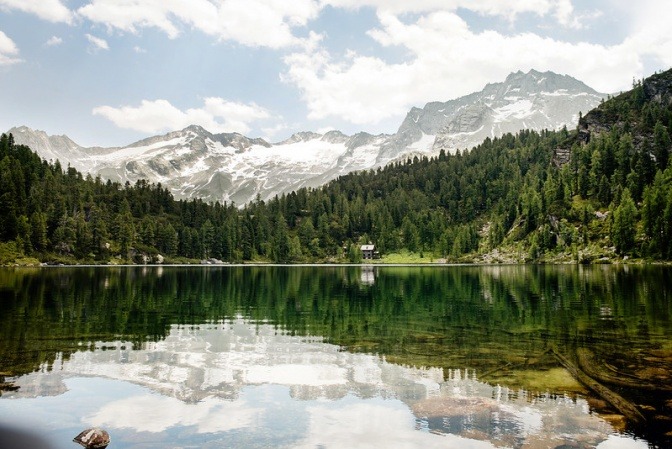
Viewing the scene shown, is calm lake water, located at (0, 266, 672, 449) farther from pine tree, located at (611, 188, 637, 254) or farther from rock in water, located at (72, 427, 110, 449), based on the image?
pine tree, located at (611, 188, 637, 254)

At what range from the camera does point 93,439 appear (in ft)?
56.1

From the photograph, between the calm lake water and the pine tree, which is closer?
the calm lake water

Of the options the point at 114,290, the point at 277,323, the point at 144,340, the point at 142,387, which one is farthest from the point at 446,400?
the point at 114,290

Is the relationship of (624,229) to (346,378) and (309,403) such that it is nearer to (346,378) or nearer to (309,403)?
(346,378)

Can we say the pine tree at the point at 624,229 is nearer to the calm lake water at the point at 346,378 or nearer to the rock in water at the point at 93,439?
the calm lake water at the point at 346,378

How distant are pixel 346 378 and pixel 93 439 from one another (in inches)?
524

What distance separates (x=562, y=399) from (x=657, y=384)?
18.1 feet

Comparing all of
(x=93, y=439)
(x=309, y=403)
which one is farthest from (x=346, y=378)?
(x=93, y=439)

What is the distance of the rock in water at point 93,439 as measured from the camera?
17.1m

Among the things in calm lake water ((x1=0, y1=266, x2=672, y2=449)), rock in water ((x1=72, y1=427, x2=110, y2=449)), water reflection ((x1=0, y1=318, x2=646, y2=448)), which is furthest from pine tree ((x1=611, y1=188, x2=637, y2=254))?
rock in water ((x1=72, y1=427, x2=110, y2=449))

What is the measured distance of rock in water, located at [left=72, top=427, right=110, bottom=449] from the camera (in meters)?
17.1

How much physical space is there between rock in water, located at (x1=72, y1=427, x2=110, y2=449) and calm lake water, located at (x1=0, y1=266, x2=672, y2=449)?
416 mm

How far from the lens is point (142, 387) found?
82.8 ft

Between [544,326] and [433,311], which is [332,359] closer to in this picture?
[544,326]
